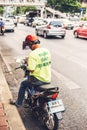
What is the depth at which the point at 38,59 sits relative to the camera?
21.5ft

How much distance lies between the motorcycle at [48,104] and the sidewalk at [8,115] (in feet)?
1.50

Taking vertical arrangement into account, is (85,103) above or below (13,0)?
above

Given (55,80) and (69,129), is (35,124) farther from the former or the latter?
(55,80)

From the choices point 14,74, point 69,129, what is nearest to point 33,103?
point 69,129

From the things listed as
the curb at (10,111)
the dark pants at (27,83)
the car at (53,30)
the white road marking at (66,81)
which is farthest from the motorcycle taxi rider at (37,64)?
the car at (53,30)

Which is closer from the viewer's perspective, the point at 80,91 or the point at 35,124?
the point at 35,124

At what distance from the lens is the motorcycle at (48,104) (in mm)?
6168

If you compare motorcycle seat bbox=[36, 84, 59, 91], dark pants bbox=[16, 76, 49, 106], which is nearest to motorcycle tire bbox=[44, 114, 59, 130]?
motorcycle seat bbox=[36, 84, 59, 91]

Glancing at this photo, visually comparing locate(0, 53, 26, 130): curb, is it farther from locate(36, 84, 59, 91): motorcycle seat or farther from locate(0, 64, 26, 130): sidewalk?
locate(36, 84, 59, 91): motorcycle seat

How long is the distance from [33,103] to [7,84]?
3.26m

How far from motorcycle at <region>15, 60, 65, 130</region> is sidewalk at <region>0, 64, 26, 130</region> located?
457 mm

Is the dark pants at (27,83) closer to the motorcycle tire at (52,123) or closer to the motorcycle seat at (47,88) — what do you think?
the motorcycle seat at (47,88)

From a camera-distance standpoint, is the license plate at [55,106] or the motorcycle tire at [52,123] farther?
the motorcycle tire at [52,123]

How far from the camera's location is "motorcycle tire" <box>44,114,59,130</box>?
6.27 m
